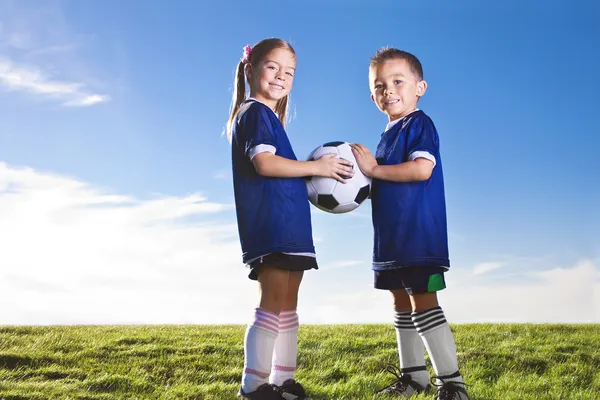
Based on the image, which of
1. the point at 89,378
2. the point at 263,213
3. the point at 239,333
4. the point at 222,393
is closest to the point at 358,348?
the point at 239,333

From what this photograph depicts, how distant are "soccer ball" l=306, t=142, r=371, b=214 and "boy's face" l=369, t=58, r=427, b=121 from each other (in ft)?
1.60

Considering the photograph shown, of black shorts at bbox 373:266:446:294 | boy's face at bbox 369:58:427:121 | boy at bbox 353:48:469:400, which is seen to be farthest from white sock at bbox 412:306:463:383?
boy's face at bbox 369:58:427:121

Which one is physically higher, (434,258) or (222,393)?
(434,258)

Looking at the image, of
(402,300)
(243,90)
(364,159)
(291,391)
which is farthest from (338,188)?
(291,391)

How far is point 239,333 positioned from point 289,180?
13.7ft

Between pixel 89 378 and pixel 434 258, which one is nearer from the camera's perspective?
pixel 434 258

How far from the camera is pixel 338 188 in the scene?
4.57 m

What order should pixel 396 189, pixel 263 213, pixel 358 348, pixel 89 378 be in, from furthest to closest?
pixel 358 348 → pixel 89 378 → pixel 396 189 → pixel 263 213

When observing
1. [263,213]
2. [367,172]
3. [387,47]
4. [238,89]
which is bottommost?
[263,213]

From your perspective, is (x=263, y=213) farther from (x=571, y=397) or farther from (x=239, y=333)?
(x=239, y=333)

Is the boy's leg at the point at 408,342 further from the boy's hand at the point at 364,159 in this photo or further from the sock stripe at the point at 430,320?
the boy's hand at the point at 364,159

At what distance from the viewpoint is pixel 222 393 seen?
517 centimetres

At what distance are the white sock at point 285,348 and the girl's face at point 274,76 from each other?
162cm

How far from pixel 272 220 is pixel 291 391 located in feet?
4.33
